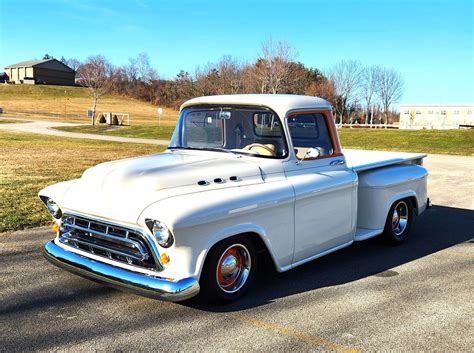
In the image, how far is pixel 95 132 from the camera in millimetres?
33094

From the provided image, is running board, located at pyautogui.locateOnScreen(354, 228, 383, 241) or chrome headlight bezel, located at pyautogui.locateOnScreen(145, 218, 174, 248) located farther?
running board, located at pyautogui.locateOnScreen(354, 228, 383, 241)

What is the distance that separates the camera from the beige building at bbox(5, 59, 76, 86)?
115m

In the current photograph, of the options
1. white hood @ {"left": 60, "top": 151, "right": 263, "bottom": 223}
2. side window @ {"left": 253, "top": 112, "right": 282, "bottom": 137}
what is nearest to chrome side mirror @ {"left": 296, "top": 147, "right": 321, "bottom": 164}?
side window @ {"left": 253, "top": 112, "right": 282, "bottom": 137}

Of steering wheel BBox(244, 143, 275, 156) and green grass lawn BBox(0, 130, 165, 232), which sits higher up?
steering wheel BBox(244, 143, 275, 156)

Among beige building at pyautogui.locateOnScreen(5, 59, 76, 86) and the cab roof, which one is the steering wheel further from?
beige building at pyautogui.locateOnScreen(5, 59, 76, 86)

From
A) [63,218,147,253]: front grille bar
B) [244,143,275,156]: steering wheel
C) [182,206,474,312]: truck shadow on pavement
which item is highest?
[244,143,275,156]: steering wheel

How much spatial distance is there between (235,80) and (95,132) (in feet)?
47.3

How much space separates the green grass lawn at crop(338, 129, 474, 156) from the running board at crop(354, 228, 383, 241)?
17931mm

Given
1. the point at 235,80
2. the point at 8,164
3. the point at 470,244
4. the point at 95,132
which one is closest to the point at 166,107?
the point at 235,80

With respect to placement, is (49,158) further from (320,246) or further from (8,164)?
(320,246)

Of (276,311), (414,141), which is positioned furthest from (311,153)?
(414,141)

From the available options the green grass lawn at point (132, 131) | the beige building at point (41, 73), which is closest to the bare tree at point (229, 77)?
the green grass lawn at point (132, 131)

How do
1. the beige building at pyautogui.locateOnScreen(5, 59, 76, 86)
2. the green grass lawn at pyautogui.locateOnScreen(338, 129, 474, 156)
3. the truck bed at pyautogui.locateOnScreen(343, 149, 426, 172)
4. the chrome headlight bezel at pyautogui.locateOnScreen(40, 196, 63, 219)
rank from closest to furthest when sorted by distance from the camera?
the chrome headlight bezel at pyautogui.locateOnScreen(40, 196, 63, 219) < the truck bed at pyautogui.locateOnScreen(343, 149, 426, 172) < the green grass lawn at pyautogui.locateOnScreen(338, 129, 474, 156) < the beige building at pyautogui.locateOnScreen(5, 59, 76, 86)

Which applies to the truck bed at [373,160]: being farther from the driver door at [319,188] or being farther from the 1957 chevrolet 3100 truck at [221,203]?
the driver door at [319,188]
